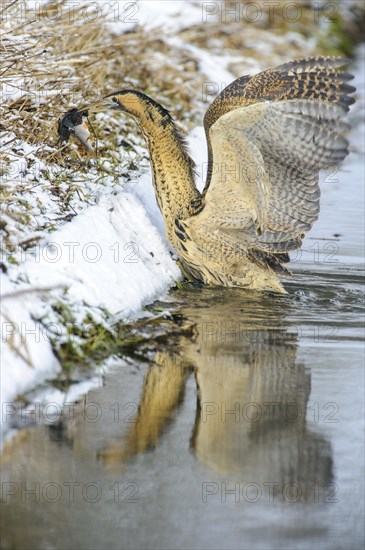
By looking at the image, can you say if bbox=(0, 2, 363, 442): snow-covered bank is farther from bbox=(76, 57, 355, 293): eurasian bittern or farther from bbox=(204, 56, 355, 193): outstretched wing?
bbox=(204, 56, 355, 193): outstretched wing

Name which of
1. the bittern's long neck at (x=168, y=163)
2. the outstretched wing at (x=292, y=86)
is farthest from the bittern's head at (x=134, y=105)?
the outstretched wing at (x=292, y=86)

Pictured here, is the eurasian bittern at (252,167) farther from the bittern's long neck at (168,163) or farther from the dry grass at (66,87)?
the dry grass at (66,87)

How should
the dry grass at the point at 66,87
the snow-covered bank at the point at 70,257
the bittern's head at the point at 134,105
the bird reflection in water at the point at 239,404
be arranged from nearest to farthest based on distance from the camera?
1. the bird reflection in water at the point at 239,404
2. the snow-covered bank at the point at 70,257
3. the dry grass at the point at 66,87
4. the bittern's head at the point at 134,105

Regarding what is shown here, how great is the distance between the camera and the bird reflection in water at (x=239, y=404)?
14.0 feet

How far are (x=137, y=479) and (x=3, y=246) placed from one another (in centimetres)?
198

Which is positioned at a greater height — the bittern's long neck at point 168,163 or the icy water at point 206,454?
the icy water at point 206,454

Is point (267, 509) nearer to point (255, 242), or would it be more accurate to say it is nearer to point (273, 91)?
point (255, 242)

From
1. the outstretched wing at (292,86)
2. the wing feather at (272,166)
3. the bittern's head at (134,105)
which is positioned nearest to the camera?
the wing feather at (272,166)

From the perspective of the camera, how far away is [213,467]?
Result: 4.21 meters

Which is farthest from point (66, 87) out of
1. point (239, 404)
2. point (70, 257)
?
point (239, 404)

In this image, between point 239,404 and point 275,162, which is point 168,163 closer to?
point 275,162

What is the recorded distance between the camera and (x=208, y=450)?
14.3 feet

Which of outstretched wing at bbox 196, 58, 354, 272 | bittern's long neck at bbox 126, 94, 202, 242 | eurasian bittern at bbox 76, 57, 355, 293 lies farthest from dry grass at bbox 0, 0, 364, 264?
outstretched wing at bbox 196, 58, 354, 272

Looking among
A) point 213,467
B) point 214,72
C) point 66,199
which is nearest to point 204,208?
point 66,199
